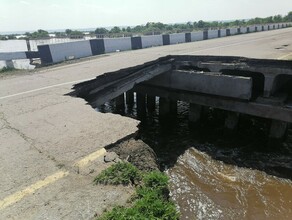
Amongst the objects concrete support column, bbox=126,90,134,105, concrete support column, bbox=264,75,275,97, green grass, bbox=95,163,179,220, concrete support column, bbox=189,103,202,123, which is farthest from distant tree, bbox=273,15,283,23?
green grass, bbox=95,163,179,220

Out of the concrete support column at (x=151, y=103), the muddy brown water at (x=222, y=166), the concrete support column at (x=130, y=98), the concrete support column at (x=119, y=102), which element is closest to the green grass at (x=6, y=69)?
the concrete support column at (x=119, y=102)

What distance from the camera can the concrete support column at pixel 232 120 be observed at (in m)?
10.5

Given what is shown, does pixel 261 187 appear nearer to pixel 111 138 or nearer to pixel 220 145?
pixel 220 145

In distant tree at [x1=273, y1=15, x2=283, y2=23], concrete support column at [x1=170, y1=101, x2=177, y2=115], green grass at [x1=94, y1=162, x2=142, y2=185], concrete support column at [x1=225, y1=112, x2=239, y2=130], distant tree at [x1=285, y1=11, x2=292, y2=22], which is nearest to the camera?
green grass at [x1=94, y1=162, x2=142, y2=185]

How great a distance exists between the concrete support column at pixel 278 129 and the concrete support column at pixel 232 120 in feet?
4.39

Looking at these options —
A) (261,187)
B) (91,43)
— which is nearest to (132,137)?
(261,187)

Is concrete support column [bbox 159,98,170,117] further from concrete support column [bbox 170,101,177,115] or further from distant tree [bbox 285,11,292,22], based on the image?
distant tree [bbox 285,11,292,22]

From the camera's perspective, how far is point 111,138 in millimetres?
4734

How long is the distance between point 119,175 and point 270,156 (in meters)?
7.22

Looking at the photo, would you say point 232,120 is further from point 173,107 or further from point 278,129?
point 173,107

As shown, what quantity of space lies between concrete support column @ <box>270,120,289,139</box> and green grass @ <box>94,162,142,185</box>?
7.64m

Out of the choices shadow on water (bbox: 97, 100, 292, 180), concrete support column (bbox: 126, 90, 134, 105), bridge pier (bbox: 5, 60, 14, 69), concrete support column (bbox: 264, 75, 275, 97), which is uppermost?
bridge pier (bbox: 5, 60, 14, 69)

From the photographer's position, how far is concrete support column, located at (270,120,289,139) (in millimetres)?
9625

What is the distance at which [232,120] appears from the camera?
10.7 metres
